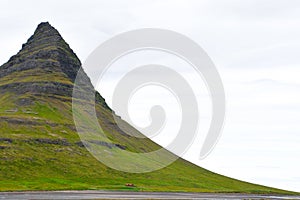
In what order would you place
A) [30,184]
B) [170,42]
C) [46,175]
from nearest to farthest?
1. [170,42]
2. [30,184]
3. [46,175]

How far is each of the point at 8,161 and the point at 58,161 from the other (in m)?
21.7

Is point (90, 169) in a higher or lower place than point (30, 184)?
higher

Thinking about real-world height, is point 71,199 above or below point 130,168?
below

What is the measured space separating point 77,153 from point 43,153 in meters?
17.8

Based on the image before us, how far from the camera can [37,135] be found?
652 ft

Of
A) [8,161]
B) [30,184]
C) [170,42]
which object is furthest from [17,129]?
[170,42]

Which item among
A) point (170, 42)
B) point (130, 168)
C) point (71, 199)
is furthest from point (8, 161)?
point (71, 199)

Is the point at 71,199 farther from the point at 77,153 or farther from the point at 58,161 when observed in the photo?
the point at 77,153

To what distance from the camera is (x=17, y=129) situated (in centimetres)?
19988

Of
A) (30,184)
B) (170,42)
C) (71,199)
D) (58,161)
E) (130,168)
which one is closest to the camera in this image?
(71,199)

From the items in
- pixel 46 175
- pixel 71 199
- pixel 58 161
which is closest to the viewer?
pixel 71 199

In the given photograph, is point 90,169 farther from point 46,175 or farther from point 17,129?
point 17,129

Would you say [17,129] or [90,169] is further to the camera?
[17,129]

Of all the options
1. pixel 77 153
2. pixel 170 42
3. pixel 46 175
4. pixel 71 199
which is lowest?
pixel 71 199
